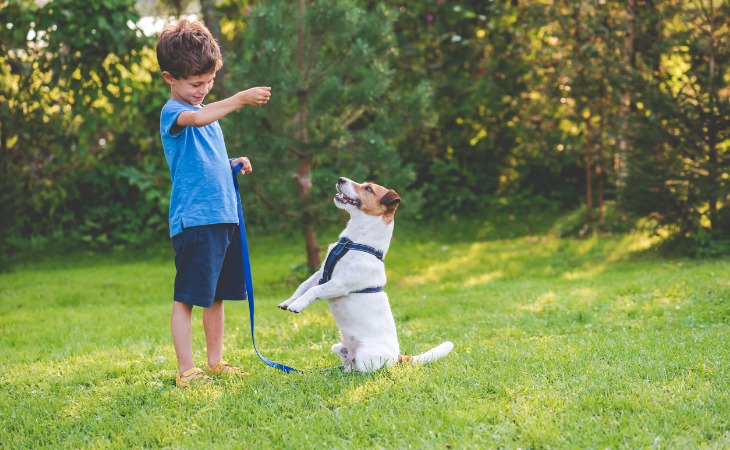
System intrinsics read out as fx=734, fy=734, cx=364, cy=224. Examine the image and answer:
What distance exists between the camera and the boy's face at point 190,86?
3.96m

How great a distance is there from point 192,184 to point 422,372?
1620 mm

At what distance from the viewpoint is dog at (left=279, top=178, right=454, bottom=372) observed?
3971 millimetres

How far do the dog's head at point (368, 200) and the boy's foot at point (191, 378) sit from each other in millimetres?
1204

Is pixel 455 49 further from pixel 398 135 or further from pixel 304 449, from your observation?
pixel 304 449

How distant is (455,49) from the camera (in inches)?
488

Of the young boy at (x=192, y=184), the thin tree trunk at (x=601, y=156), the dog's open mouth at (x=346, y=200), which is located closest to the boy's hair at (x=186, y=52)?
the young boy at (x=192, y=184)

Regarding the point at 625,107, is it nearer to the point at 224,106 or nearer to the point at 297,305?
the point at 297,305

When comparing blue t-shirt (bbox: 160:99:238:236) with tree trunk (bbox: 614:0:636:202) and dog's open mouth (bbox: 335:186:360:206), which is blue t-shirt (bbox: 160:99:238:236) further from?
tree trunk (bbox: 614:0:636:202)

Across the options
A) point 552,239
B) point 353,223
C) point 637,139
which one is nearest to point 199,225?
point 353,223

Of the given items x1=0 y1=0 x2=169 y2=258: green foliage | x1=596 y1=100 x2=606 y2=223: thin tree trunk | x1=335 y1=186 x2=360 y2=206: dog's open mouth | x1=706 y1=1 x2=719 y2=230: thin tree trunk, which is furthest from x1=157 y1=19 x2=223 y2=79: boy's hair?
x1=596 y1=100 x2=606 y2=223: thin tree trunk

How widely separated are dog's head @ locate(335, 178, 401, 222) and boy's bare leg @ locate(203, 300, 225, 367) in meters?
0.98

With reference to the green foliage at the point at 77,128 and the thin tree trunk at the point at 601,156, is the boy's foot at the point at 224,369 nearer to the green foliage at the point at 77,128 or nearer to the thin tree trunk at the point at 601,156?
the green foliage at the point at 77,128

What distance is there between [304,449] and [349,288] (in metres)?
1.07

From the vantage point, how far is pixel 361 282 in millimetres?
3973
